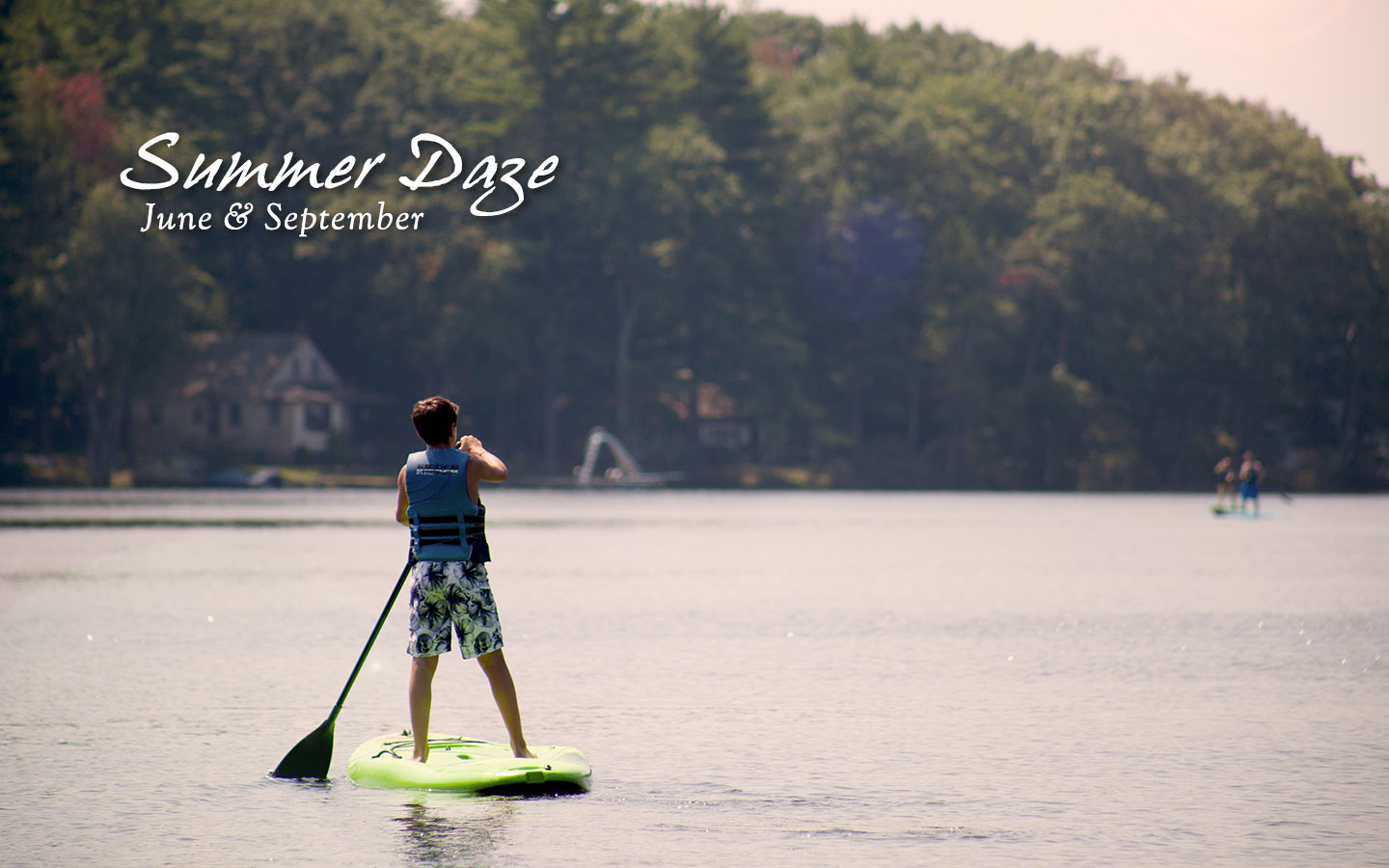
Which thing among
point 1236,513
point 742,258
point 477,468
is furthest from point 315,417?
point 477,468

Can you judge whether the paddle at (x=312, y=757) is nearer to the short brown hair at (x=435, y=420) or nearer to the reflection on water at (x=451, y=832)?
→ the reflection on water at (x=451, y=832)

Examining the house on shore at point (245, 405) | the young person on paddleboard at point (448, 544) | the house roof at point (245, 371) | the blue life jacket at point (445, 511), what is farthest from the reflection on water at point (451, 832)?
the house roof at point (245, 371)

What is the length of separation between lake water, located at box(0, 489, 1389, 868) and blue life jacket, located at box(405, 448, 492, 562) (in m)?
1.40

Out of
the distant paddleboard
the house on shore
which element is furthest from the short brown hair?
the house on shore

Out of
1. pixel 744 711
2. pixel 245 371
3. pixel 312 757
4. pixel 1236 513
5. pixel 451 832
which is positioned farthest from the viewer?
pixel 245 371

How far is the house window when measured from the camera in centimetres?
9206

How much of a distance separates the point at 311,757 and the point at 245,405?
83.3m

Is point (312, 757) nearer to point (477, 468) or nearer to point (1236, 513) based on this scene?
point (477, 468)

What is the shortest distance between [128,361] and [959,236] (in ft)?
141

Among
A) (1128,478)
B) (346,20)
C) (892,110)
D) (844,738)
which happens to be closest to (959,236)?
(892,110)

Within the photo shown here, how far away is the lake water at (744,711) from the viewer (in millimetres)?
9125

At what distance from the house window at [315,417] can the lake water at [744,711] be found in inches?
2394

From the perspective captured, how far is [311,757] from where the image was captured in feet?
35.3

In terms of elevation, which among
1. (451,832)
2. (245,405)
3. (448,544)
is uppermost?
(245,405)
